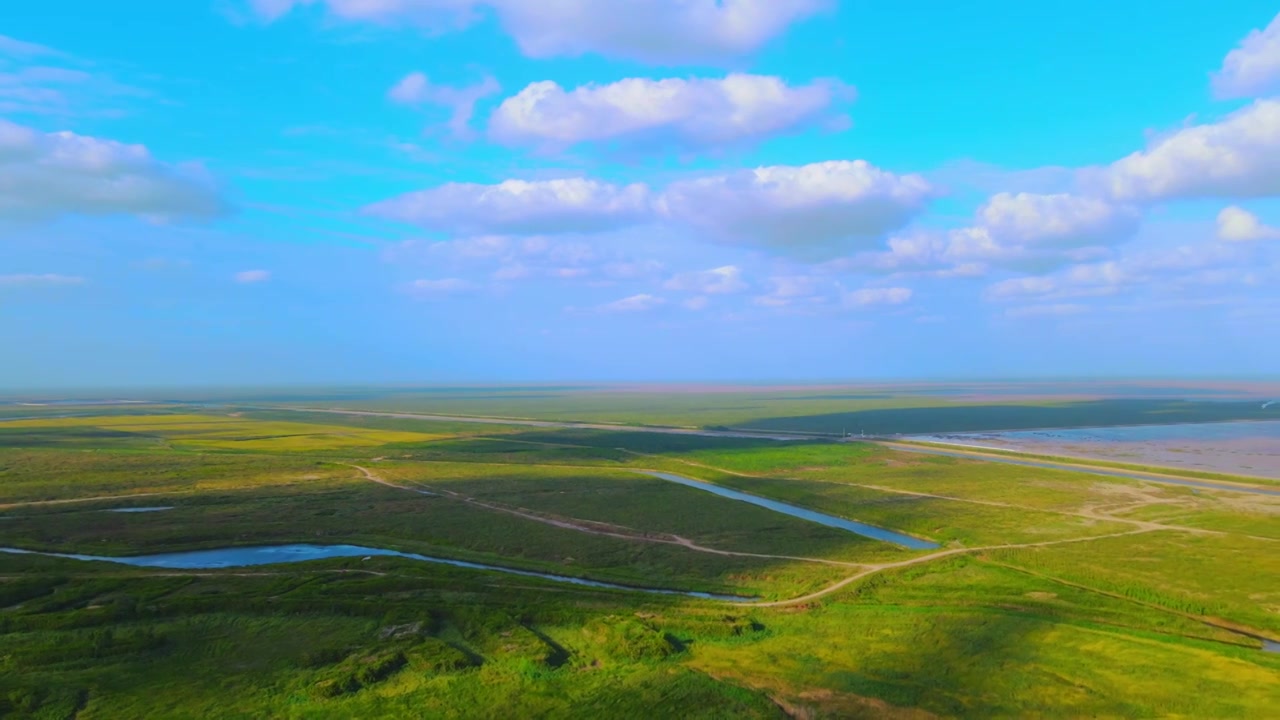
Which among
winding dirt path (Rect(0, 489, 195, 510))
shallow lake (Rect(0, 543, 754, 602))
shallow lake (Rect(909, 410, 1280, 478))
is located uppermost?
shallow lake (Rect(909, 410, 1280, 478))

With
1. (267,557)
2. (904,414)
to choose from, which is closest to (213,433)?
(267,557)

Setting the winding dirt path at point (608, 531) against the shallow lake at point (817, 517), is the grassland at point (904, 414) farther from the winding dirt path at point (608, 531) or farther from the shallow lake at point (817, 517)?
the winding dirt path at point (608, 531)

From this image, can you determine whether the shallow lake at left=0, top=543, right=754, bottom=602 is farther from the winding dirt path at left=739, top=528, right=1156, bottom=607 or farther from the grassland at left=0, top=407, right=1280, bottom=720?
the winding dirt path at left=739, top=528, right=1156, bottom=607

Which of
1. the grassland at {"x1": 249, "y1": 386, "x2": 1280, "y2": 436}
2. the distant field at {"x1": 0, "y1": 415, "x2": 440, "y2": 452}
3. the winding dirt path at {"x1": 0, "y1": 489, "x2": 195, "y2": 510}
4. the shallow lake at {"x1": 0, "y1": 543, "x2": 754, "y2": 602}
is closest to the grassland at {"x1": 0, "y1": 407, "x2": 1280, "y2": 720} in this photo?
the winding dirt path at {"x1": 0, "y1": 489, "x2": 195, "y2": 510}

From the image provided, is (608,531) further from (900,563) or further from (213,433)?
(213,433)

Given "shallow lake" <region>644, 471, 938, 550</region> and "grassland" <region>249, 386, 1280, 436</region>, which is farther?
"grassland" <region>249, 386, 1280, 436</region>

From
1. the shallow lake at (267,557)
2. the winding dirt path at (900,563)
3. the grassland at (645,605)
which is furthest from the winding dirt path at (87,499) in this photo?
the winding dirt path at (900,563)

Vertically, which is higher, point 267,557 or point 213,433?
point 213,433

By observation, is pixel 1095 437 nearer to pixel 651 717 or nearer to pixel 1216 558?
pixel 1216 558
